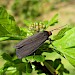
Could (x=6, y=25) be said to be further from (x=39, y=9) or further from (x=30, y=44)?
(x=39, y=9)

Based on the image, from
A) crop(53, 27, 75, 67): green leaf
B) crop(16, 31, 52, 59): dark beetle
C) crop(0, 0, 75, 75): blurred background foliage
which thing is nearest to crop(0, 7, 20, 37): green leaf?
crop(16, 31, 52, 59): dark beetle

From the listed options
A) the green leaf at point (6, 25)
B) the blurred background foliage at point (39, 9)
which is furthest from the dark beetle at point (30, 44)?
the blurred background foliage at point (39, 9)

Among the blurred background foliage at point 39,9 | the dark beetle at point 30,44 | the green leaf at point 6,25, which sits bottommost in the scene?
the dark beetle at point 30,44

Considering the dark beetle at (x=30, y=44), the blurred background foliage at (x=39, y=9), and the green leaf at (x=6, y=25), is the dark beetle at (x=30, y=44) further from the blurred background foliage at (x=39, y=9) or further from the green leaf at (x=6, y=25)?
the blurred background foliage at (x=39, y=9)

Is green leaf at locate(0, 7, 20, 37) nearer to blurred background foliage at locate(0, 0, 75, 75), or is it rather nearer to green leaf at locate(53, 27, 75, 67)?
green leaf at locate(53, 27, 75, 67)

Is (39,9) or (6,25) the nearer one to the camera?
(6,25)

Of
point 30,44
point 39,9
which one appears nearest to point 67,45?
point 30,44

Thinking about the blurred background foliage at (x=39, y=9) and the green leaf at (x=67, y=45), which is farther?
the blurred background foliage at (x=39, y=9)
